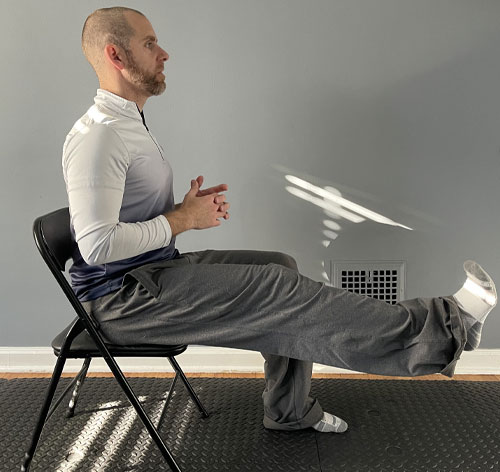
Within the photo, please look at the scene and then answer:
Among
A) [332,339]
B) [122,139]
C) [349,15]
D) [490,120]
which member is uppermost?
[349,15]

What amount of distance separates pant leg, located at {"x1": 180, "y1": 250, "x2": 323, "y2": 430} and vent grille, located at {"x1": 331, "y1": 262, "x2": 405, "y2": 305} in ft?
2.07

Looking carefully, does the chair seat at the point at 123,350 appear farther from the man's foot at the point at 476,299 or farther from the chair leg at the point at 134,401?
the man's foot at the point at 476,299

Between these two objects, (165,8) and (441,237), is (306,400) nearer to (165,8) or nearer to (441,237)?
(441,237)

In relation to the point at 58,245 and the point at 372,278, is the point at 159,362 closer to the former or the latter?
the point at 372,278

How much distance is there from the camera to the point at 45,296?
9.68 feet

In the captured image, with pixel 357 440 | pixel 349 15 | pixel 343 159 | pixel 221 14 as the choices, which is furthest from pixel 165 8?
pixel 357 440

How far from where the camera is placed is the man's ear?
6.59 feet

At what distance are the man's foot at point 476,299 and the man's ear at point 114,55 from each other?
1.23 meters

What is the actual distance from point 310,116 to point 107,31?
1.03 metres

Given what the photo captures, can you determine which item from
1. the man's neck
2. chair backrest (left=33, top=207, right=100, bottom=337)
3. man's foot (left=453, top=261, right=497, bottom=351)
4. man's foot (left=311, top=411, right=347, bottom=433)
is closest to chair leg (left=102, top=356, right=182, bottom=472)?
chair backrest (left=33, top=207, right=100, bottom=337)

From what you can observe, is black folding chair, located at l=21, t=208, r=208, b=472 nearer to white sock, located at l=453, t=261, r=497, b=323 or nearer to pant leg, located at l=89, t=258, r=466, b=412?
pant leg, located at l=89, t=258, r=466, b=412

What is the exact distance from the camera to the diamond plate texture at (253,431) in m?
2.08

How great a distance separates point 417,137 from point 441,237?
1.49ft

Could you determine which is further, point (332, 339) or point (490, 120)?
point (490, 120)
